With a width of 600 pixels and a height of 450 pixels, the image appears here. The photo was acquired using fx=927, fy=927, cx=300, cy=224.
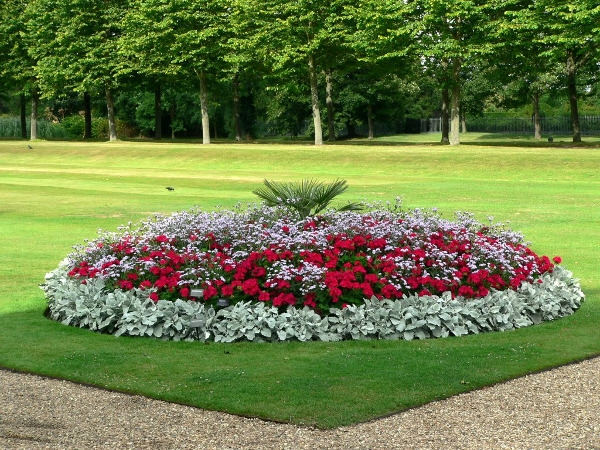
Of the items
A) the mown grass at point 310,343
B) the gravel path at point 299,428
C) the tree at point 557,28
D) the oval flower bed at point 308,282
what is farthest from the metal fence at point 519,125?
the gravel path at point 299,428

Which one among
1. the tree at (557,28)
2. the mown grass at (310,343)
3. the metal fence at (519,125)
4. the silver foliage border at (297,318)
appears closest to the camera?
the mown grass at (310,343)

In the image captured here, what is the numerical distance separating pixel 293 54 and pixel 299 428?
4547 centimetres

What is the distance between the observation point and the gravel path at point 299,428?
6051 millimetres

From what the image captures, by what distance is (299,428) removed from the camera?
644 centimetres

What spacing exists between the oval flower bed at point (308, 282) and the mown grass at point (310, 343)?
9.0 inches

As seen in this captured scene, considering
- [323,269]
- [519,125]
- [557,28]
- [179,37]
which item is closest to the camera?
[323,269]

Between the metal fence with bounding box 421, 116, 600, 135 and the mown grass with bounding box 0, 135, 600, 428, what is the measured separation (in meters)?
42.1

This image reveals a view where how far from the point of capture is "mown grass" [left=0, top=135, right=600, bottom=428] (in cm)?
738

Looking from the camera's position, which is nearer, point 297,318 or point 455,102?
point 297,318

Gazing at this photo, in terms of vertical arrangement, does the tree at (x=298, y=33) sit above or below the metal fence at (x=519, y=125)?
above

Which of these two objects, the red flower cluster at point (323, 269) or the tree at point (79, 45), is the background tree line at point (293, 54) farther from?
the red flower cluster at point (323, 269)

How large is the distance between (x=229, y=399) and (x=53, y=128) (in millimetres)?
76637

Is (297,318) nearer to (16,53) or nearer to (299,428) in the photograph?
(299,428)

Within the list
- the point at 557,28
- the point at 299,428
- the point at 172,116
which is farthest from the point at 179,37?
the point at 299,428
